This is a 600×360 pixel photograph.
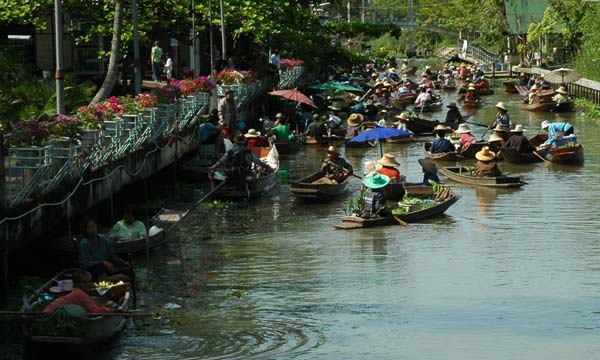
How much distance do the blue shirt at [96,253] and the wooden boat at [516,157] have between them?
2225 centimetres

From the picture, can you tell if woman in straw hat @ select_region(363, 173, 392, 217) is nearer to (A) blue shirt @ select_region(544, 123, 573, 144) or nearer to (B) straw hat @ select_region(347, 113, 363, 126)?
(A) blue shirt @ select_region(544, 123, 573, 144)

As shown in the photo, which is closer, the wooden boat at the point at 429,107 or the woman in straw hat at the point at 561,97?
the woman in straw hat at the point at 561,97

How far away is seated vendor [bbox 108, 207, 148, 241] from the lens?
2686 centimetres

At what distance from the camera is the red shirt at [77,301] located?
771 inches

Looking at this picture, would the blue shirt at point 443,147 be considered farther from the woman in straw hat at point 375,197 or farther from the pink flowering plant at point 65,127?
the pink flowering plant at point 65,127

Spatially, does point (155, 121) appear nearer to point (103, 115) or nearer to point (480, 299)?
point (103, 115)

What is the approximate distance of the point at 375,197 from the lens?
1208 inches

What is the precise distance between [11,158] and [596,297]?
1136 cm

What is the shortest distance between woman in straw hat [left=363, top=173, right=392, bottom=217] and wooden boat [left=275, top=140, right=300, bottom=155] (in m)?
16.4

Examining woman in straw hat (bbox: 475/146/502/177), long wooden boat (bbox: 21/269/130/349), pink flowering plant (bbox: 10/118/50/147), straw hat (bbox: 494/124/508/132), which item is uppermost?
pink flowering plant (bbox: 10/118/50/147)

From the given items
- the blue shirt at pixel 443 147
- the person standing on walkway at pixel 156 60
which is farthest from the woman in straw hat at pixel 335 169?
the person standing on walkway at pixel 156 60

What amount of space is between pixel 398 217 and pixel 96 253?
996 cm

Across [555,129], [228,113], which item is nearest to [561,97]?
[555,129]

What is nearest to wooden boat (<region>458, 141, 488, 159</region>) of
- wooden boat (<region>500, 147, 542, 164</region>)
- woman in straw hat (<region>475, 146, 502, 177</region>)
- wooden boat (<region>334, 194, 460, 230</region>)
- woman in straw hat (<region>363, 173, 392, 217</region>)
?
wooden boat (<region>500, 147, 542, 164</region>)
